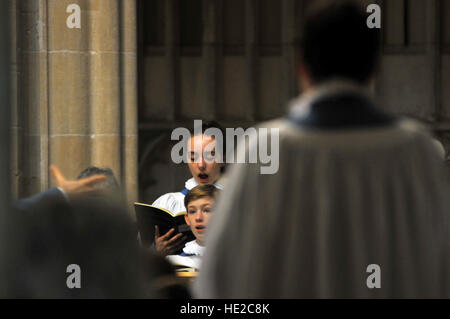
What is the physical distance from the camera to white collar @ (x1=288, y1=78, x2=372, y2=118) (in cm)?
172

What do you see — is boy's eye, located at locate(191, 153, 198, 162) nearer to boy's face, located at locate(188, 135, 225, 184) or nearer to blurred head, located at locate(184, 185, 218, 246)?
boy's face, located at locate(188, 135, 225, 184)

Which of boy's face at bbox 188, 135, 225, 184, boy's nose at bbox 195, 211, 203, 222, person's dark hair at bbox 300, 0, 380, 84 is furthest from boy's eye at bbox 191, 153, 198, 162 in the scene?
person's dark hair at bbox 300, 0, 380, 84

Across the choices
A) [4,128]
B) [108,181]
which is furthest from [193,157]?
[4,128]

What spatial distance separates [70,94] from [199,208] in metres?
2.82

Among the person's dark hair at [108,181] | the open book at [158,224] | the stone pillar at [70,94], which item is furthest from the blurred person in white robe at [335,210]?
the stone pillar at [70,94]

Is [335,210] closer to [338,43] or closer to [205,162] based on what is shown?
[338,43]

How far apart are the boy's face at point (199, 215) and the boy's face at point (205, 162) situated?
341 millimetres

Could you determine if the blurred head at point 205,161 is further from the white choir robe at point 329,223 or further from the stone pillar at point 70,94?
the white choir robe at point 329,223

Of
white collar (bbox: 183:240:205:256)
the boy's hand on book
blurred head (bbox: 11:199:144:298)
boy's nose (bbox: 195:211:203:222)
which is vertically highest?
blurred head (bbox: 11:199:144:298)

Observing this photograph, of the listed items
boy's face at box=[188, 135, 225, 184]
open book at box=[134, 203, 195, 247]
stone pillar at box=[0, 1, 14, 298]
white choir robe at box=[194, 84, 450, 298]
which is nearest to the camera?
stone pillar at box=[0, 1, 14, 298]

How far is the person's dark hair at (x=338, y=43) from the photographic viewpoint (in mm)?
1724

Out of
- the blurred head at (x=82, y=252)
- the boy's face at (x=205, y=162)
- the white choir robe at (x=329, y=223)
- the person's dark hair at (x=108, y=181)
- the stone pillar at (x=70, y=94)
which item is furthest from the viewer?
the stone pillar at (x=70, y=94)

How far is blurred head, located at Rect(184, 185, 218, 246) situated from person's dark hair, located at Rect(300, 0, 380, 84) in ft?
7.31
